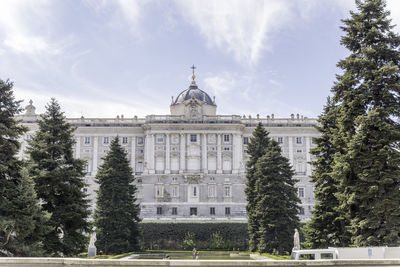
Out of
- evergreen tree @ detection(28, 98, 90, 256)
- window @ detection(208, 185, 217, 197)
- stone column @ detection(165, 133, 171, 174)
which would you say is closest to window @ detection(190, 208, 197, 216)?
window @ detection(208, 185, 217, 197)

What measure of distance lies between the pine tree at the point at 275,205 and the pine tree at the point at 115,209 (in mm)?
13140

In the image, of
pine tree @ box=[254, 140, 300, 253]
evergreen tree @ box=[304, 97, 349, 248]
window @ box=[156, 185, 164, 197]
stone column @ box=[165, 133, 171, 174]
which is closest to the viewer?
evergreen tree @ box=[304, 97, 349, 248]

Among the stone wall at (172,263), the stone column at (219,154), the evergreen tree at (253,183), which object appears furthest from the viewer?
the stone column at (219,154)

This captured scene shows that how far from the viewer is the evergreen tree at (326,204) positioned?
28.8 metres

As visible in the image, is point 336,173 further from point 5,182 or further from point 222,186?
point 222,186

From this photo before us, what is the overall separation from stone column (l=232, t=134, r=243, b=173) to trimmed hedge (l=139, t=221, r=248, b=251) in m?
19.0

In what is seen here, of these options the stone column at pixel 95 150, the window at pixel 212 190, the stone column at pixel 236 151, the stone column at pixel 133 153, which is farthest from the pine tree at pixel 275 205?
the stone column at pixel 95 150

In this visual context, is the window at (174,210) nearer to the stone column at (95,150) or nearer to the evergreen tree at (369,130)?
the stone column at (95,150)

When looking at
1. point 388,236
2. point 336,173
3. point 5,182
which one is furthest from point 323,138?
point 5,182

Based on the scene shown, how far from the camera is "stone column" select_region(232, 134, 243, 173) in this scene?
255ft

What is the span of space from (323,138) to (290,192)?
12.4m

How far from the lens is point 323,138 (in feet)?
101

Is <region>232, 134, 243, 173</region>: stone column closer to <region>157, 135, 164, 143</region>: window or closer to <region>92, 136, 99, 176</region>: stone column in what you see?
<region>157, 135, 164, 143</region>: window

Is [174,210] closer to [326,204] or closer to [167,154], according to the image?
[167,154]
